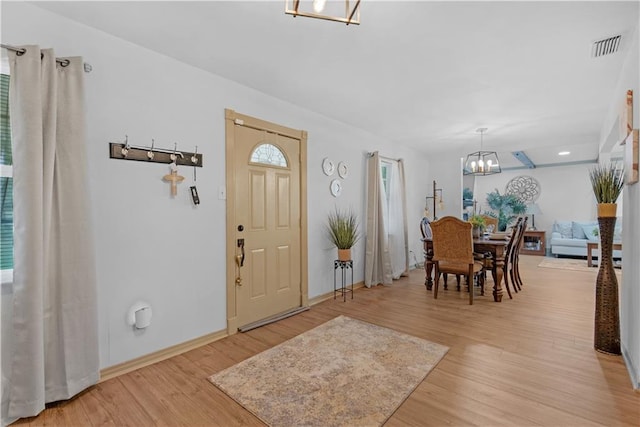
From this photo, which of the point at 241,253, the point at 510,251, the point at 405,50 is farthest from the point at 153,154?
the point at 510,251

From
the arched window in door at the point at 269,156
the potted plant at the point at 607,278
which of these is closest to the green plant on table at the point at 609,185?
the potted plant at the point at 607,278

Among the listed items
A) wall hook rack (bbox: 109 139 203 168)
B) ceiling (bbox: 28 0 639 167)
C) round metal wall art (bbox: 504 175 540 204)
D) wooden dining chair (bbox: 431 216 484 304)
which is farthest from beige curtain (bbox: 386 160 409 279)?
round metal wall art (bbox: 504 175 540 204)

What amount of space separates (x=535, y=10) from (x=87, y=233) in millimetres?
3194

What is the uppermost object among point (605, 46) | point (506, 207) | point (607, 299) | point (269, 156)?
point (605, 46)

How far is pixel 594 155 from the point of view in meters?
7.31

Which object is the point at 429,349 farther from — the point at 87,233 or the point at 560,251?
the point at 560,251

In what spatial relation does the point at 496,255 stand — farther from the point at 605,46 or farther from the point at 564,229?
the point at 564,229

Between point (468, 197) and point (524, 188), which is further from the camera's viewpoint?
point (468, 197)

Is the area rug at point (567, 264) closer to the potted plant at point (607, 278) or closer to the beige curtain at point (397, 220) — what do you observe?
the beige curtain at point (397, 220)

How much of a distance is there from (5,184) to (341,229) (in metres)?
3.06

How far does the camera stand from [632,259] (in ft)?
7.17

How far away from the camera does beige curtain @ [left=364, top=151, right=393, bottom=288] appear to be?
4586 mm

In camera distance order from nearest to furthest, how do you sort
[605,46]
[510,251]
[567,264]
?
[605,46]
[510,251]
[567,264]

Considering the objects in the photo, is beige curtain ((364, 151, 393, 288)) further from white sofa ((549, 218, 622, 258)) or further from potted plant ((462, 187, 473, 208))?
potted plant ((462, 187, 473, 208))
